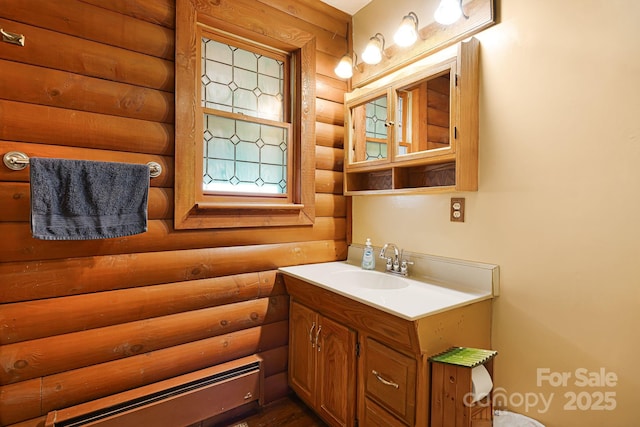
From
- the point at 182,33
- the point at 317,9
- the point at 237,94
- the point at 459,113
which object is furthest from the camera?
the point at 317,9

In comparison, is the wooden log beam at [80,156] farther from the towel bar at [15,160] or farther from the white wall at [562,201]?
the white wall at [562,201]

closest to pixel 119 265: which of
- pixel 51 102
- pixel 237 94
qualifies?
pixel 51 102

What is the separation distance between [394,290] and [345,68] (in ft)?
4.80

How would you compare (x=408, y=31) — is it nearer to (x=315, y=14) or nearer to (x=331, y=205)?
(x=315, y=14)

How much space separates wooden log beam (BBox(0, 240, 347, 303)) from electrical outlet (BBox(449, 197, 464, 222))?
Result: 948 millimetres

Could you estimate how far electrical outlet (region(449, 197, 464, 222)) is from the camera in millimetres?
1619

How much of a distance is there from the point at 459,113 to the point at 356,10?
1290mm

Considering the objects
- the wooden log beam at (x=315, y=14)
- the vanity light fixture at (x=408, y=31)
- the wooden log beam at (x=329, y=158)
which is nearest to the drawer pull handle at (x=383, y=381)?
the wooden log beam at (x=329, y=158)

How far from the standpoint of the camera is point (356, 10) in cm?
223

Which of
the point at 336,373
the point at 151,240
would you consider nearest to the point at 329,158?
the point at 151,240

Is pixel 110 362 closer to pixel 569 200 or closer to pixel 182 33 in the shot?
pixel 182 33

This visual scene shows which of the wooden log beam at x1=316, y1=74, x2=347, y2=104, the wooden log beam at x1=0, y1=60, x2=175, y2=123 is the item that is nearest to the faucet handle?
the wooden log beam at x1=316, y1=74, x2=347, y2=104

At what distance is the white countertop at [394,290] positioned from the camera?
125 centimetres

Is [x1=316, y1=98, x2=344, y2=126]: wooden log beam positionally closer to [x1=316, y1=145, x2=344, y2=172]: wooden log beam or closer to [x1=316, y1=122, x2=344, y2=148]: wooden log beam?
[x1=316, y1=122, x2=344, y2=148]: wooden log beam
